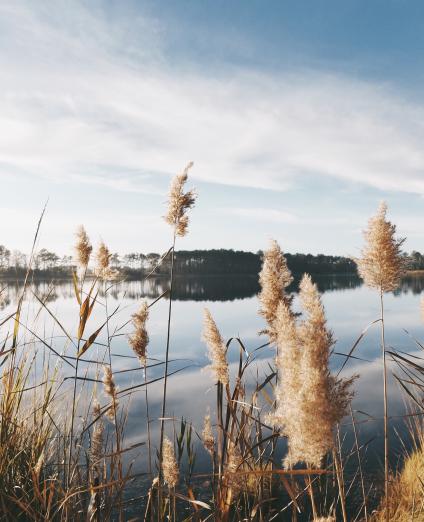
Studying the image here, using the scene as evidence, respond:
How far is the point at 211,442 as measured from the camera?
10.9 ft

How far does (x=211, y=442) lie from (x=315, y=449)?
1.70 m

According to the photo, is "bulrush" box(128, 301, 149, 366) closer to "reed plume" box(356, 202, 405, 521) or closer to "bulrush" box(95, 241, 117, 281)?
"bulrush" box(95, 241, 117, 281)

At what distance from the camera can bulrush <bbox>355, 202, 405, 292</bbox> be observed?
290 centimetres

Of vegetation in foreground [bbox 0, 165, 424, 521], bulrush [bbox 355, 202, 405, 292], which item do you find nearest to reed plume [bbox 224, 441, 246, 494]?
vegetation in foreground [bbox 0, 165, 424, 521]

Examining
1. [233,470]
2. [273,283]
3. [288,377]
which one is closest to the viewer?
[288,377]

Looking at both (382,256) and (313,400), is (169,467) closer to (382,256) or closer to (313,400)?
(313,400)

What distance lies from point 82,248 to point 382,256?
222 centimetres

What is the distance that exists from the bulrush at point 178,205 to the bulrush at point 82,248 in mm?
849

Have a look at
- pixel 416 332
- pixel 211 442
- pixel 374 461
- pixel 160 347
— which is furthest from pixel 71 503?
pixel 416 332

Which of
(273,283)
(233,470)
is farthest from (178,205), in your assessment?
(233,470)

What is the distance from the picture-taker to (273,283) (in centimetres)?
312

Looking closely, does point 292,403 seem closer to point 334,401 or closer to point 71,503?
point 334,401

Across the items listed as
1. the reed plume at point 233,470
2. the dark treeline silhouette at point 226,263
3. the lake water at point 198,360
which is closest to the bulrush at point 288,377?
the reed plume at point 233,470

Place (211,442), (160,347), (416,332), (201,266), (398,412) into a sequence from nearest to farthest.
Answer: (211,442) < (398,412) < (160,347) < (416,332) < (201,266)
